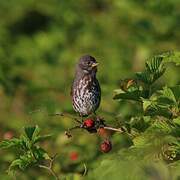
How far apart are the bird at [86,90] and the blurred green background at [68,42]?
78.4 inches

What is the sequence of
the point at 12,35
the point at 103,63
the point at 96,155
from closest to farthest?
the point at 96,155
the point at 103,63
the point at 12,35

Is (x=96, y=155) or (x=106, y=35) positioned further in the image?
(x=106, y=35)

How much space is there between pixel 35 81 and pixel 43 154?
9.27 meters

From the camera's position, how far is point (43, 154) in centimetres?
547

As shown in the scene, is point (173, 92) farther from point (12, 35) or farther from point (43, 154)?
point (12, 35)

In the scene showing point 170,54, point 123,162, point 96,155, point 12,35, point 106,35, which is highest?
point 12,35

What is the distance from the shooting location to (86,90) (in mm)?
7863

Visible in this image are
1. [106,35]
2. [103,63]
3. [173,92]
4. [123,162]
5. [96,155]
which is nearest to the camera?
[123,162]

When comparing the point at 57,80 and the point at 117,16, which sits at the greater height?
the point at 117,16

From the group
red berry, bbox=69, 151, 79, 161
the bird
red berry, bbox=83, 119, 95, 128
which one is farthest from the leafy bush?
red berry, bbox=69, 151, 79, 161

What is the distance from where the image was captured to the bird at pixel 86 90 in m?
7.81

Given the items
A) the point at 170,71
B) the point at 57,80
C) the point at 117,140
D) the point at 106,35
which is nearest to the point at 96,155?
the point at 117,140

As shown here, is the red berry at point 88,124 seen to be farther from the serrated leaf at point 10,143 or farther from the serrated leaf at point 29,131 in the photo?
the serrated leaf at point 10,143

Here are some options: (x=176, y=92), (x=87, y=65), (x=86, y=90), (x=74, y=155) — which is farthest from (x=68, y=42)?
(x=176, y=92)
